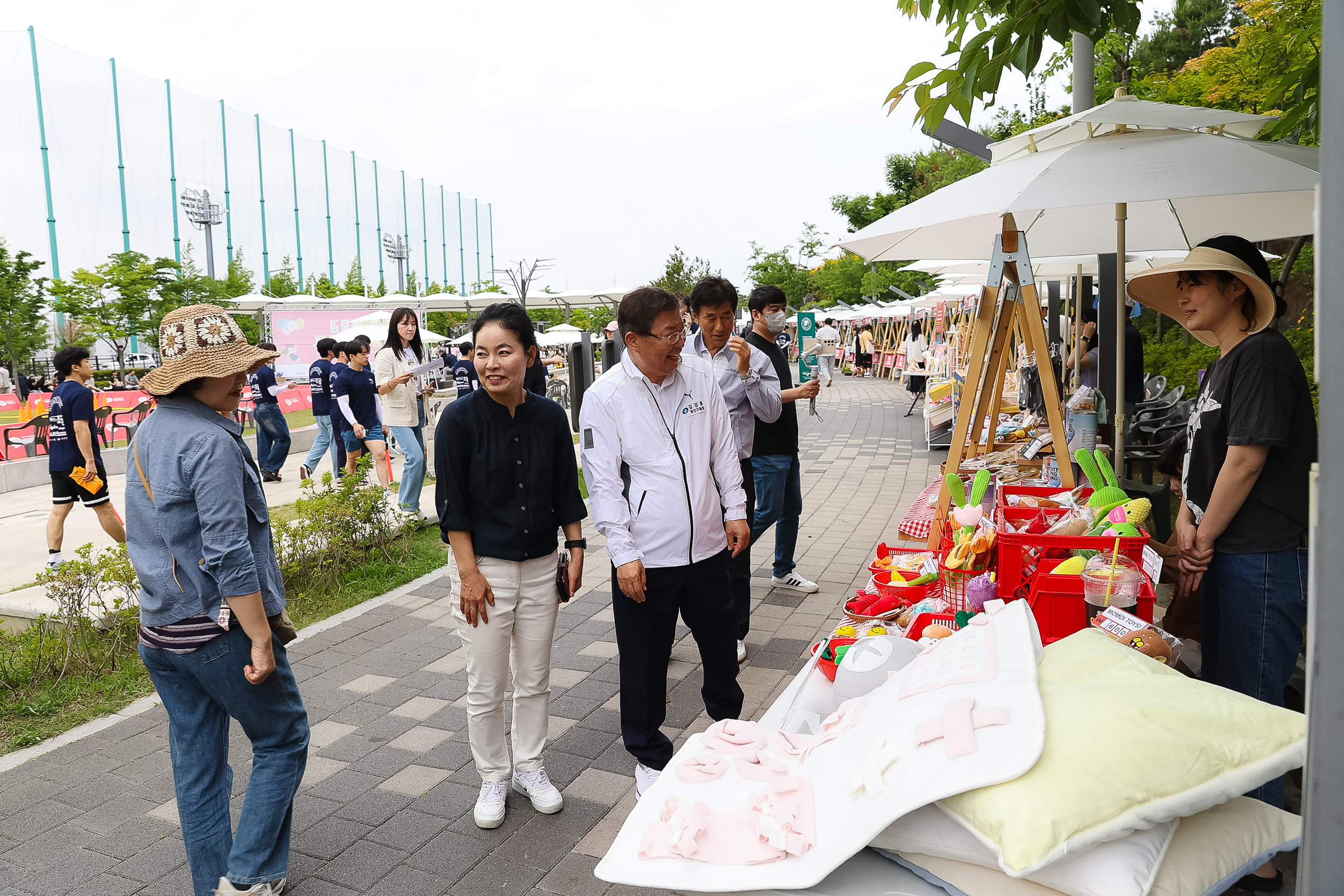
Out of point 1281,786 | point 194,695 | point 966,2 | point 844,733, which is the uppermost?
point 966,2

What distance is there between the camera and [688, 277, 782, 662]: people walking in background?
430cm

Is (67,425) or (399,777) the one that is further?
(67,425)

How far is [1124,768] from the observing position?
1449mm

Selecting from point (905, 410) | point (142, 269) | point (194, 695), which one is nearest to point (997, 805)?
point (194, 695)

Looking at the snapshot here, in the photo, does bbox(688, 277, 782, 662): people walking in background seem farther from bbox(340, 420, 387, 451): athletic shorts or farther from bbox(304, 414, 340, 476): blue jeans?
bbox(304, 414, 340, 476): blue jeans

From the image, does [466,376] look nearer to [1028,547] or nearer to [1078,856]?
[1028,547]

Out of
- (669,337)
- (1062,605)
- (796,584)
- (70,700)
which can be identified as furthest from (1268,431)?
(70,700)

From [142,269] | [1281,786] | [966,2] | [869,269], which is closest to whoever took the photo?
[1281,786]

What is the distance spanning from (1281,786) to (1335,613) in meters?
2.12

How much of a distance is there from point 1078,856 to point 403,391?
7.96 m

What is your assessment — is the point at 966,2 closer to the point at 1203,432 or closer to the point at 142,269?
the point at 1203,432

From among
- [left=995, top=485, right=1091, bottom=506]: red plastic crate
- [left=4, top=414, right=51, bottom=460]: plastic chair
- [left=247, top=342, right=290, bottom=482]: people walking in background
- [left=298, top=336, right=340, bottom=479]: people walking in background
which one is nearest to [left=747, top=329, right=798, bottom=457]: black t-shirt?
[left=995, top=485, right=1091, bottom=506]: red plastic crate

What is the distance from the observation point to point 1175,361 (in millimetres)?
13250

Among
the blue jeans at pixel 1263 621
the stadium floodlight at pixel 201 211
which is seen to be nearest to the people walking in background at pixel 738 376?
the blue jeans at pixel 1263 621
